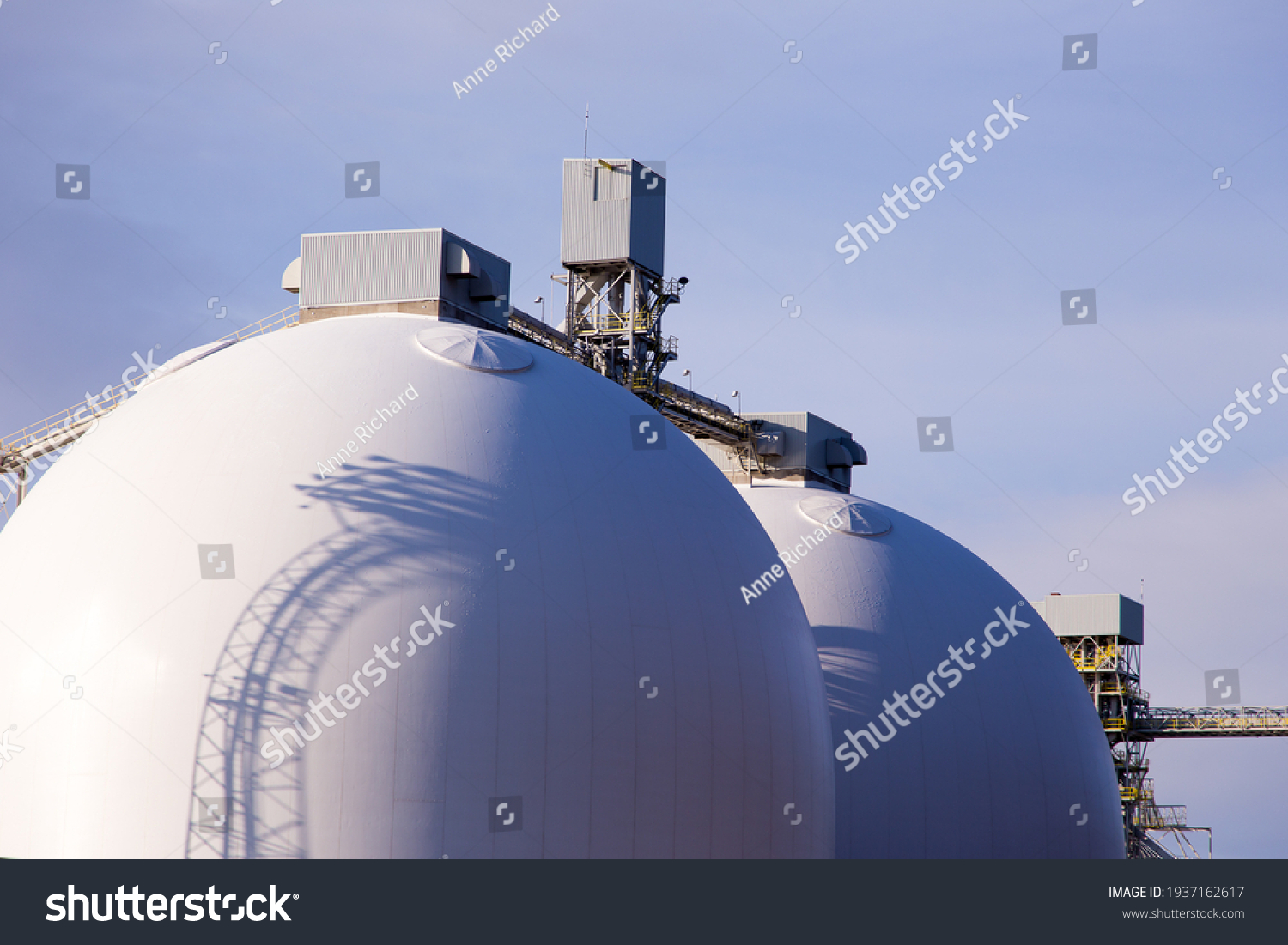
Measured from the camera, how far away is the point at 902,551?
4081 cm

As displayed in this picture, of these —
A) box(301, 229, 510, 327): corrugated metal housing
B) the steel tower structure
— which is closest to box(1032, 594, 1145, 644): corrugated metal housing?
the steel tower structure

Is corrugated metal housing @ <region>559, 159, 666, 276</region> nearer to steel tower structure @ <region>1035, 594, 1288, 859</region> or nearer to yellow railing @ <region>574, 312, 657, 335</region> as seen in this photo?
yellow railing @ <region>574, 312, 657, 335</region>

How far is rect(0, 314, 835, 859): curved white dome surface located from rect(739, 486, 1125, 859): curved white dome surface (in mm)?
9406

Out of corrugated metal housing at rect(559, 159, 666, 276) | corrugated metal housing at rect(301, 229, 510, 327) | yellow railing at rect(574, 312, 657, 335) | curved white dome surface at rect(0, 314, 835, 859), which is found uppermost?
corrugated metal housing at rect(559, 159, 666, 276)

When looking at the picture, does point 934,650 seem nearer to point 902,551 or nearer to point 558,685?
point 902,551

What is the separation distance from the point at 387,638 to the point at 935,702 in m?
19.4

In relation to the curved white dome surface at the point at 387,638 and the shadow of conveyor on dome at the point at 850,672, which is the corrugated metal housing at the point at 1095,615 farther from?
the curved white dome surface at the point at 387,638

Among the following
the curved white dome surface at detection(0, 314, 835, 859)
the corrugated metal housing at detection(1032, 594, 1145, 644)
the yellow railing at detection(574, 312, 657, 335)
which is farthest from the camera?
the corrugated metal housing at detection(1032, 594, 1145, 644)

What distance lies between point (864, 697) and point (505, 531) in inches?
602

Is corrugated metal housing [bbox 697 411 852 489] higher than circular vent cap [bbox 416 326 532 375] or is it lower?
higher

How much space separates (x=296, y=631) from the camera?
22.8 meters

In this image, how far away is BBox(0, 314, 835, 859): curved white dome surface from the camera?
73.6ft

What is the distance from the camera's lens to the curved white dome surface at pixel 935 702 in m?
36.4

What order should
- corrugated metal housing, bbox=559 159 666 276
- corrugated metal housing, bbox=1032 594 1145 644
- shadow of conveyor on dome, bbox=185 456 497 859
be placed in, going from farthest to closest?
corrugated metal housing, bbox=1032 594 1145 644 < corrugated metal housing, bbox=559 159 666 276 < shadow of conveyor on dome, bbox=185 456 497 859
